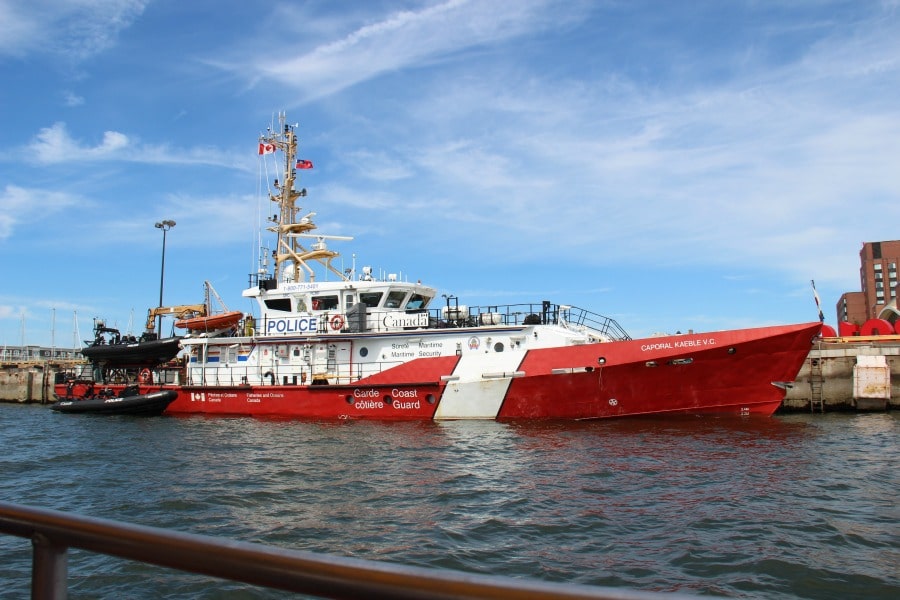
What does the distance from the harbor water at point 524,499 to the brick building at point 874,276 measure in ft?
220

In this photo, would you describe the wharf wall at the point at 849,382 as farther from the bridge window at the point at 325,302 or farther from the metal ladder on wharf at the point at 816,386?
the bridge window at the point at 325,302

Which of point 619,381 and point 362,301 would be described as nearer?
point 619,381

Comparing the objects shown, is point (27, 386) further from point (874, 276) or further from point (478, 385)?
point (874, 276)

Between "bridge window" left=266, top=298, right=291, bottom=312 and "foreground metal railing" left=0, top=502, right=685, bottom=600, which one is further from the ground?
"bridge window" left=266, top=298, right=291, bottom=312

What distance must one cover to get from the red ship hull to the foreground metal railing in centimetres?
1381

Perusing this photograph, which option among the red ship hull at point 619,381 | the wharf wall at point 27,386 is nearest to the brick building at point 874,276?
the red ship hull at point 619,381

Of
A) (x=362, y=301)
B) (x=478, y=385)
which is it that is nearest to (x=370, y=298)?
(x=362, y=301)

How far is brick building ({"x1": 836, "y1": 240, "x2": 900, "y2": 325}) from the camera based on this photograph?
237 ft

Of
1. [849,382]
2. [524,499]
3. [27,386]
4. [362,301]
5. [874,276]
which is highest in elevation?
[874,276]

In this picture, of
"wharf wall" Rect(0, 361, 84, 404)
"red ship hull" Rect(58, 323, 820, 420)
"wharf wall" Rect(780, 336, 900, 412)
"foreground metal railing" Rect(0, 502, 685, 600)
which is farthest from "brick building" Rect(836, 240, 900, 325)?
"foreground metal railing" Rect(0, 502, 685, 600)

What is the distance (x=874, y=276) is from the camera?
252ft

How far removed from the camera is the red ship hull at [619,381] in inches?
558

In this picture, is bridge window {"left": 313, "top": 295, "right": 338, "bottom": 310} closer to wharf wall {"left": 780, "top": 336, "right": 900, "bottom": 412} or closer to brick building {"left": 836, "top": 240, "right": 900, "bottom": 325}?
wharf wall {"left": 780, "top": 336, "right": 900, "bottom": 412}

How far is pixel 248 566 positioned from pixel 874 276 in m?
90.3
